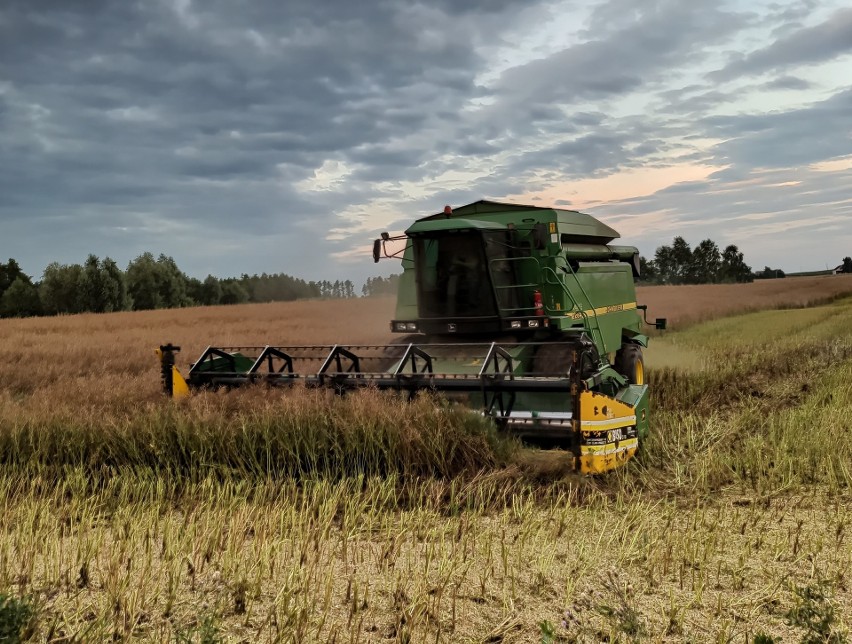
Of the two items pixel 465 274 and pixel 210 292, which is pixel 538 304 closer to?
pixel 465 274

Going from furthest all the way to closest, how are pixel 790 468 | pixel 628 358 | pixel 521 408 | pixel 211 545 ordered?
pixel 628 358 → pixel 521 408 → pixel 790 468 → pixel 211 545

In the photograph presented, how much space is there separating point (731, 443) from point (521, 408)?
215 centimetres

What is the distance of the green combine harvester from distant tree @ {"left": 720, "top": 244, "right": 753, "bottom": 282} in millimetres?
78480

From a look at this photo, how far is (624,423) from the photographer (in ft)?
18.0

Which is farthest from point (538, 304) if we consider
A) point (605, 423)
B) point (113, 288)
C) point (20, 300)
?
point (20, 300)

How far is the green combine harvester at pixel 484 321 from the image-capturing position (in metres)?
6.45

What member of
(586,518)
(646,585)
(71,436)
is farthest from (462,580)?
(71,436)

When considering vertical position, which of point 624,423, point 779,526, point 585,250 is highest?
point 585,250

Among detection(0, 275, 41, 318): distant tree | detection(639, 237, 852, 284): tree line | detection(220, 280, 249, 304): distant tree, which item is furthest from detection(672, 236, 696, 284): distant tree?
detection(0, 275, 41, 318): distant tree

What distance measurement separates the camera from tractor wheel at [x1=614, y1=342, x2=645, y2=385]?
947cm

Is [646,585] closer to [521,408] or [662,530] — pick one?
[662,530]

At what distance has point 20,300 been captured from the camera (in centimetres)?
5050

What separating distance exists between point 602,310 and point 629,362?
4.10ft

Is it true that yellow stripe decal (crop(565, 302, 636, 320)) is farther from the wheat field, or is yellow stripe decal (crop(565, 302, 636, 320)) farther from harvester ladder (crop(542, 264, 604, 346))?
the wheat field
